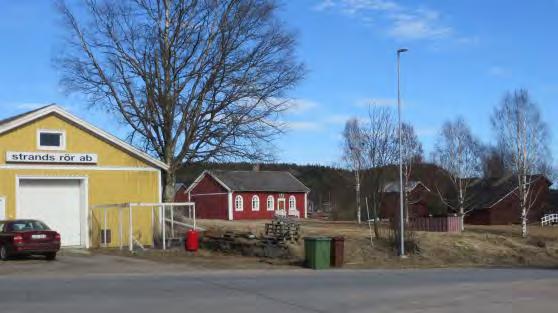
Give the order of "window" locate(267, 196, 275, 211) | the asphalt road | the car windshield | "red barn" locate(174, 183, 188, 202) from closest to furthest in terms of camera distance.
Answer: the asphalt road < the car windshield < "window" locate(267, 196, 275, 211) < "red barn" locate(174, 183, 188, 202)

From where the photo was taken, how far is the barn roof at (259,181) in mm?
76250

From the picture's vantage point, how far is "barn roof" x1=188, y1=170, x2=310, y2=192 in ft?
250

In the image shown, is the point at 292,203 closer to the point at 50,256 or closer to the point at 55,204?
the point at 55,204

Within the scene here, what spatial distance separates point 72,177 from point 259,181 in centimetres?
4880

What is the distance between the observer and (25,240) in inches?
965

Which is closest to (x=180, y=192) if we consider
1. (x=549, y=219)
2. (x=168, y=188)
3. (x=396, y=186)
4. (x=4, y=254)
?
(x=396, y=186)

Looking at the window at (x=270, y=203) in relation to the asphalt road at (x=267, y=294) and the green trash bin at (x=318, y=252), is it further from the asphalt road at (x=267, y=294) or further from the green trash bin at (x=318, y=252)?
the asphalt road at (x=267, y=294)

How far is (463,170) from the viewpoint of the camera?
207ft

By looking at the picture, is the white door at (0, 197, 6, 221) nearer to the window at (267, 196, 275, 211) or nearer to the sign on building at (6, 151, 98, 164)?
the sign on building at (6, 151, 98, 164)

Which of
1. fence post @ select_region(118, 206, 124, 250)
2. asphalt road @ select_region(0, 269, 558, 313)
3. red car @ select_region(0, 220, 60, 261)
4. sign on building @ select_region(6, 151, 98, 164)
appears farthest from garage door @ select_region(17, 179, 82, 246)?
asphalt road @ select_region(0, 269, 558, 313)

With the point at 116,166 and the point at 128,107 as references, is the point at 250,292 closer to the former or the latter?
the point at 116,166

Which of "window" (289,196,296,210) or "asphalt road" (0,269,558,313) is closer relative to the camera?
"asphalt road" (0,269,558,313)

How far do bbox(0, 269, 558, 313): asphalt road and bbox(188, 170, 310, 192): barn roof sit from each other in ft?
183

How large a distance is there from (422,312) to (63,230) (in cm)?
2213
